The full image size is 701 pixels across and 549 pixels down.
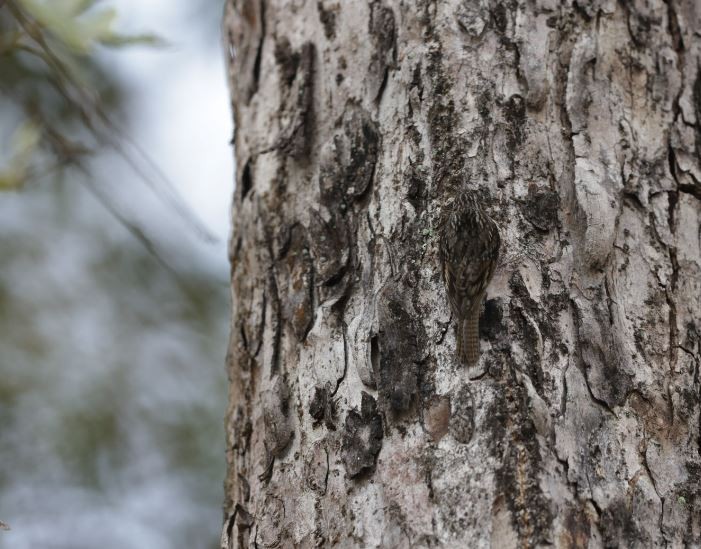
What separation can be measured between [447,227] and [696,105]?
800mm

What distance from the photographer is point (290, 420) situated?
186cm

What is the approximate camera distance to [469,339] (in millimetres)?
1655

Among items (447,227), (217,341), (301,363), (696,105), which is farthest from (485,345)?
(217,341)

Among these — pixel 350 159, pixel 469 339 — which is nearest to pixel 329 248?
pixel 350 159

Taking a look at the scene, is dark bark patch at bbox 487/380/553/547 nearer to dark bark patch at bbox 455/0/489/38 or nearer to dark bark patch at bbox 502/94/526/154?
dark bark patch at bbox 502/94/526/154

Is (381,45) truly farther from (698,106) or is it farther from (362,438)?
(362,438)

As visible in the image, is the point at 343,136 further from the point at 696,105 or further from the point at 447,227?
the point at 696,105

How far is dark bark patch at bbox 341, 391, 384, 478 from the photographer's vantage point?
66.8 inches

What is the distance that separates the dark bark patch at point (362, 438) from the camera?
170 cm

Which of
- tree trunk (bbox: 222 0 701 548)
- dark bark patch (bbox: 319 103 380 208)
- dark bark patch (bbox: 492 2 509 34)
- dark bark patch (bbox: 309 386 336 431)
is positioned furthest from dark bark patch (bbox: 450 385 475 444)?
dark bark patch (bbox: 492 2 509 34)

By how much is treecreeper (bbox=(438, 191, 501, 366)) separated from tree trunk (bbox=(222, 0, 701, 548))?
1.0 inches

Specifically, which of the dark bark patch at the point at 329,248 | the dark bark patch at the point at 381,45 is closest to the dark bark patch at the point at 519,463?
the dark bark patch at the point at 329,248

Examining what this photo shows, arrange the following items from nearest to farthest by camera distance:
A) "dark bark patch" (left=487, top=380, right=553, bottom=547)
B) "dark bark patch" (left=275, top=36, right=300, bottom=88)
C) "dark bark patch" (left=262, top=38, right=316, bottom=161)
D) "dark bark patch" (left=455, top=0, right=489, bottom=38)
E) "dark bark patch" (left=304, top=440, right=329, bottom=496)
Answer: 1. "dark bark patch" (left=487, top=380, right=553, bottom=547)
2. "dark bark patch" (left=304, top=440, right=329, bottom=496)
3. "dark bark patch" (left=455, top=0, right=489, bottom=38)
4. "dark bark patch" (left=262, top=38, right=316, bottom=161)
5. "dark bark patch" (left=275, top=36, right=300, bottom=88)

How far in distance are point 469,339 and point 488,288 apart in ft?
0.40
